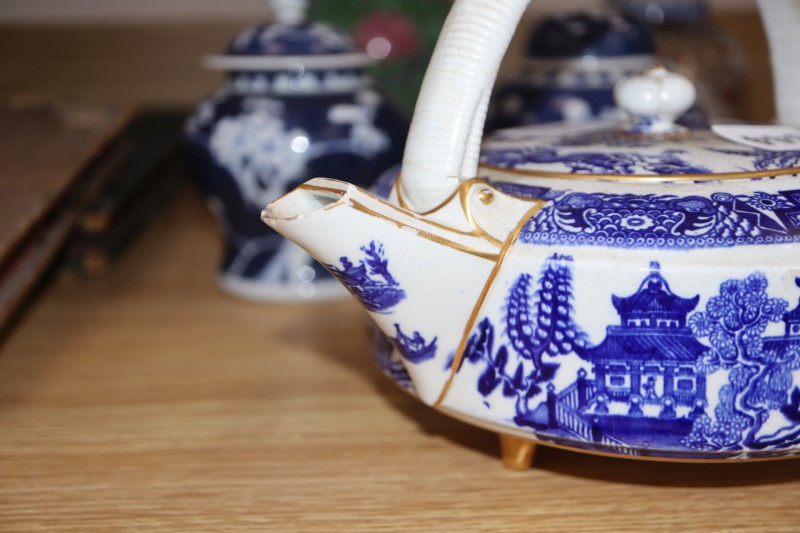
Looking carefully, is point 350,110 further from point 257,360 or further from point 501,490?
point 501,490

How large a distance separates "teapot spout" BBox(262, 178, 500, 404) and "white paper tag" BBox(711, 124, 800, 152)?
19cm

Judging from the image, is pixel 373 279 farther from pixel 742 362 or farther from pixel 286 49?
pixel 286 49

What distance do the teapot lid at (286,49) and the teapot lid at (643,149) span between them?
1.23ft

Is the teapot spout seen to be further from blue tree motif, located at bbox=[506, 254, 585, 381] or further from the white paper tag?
the white paper tag

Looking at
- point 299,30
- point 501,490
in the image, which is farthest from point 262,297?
point 501,490

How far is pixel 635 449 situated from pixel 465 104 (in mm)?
217

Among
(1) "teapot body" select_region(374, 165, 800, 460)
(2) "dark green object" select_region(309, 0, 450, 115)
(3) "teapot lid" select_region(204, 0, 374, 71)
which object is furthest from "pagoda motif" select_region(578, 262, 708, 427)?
(2) "dark green object" select_region(309, 0, 450, 115)

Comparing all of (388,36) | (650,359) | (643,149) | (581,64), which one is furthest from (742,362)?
(388,36)

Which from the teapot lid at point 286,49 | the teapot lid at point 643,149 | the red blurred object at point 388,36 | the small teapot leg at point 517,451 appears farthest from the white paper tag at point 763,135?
the red blurred object at point 388,36

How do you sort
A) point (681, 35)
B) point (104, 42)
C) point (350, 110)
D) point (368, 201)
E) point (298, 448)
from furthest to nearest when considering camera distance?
point (104, 42), point (681, 35), point (350, 110), point (298, 448), point (368, 201)

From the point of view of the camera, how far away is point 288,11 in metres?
0.99

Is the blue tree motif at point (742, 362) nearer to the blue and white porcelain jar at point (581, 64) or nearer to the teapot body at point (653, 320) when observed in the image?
the teapot body at point (653, 320)

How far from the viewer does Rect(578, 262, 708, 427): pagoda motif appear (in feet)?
1.50

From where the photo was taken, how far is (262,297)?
3.30 ft
